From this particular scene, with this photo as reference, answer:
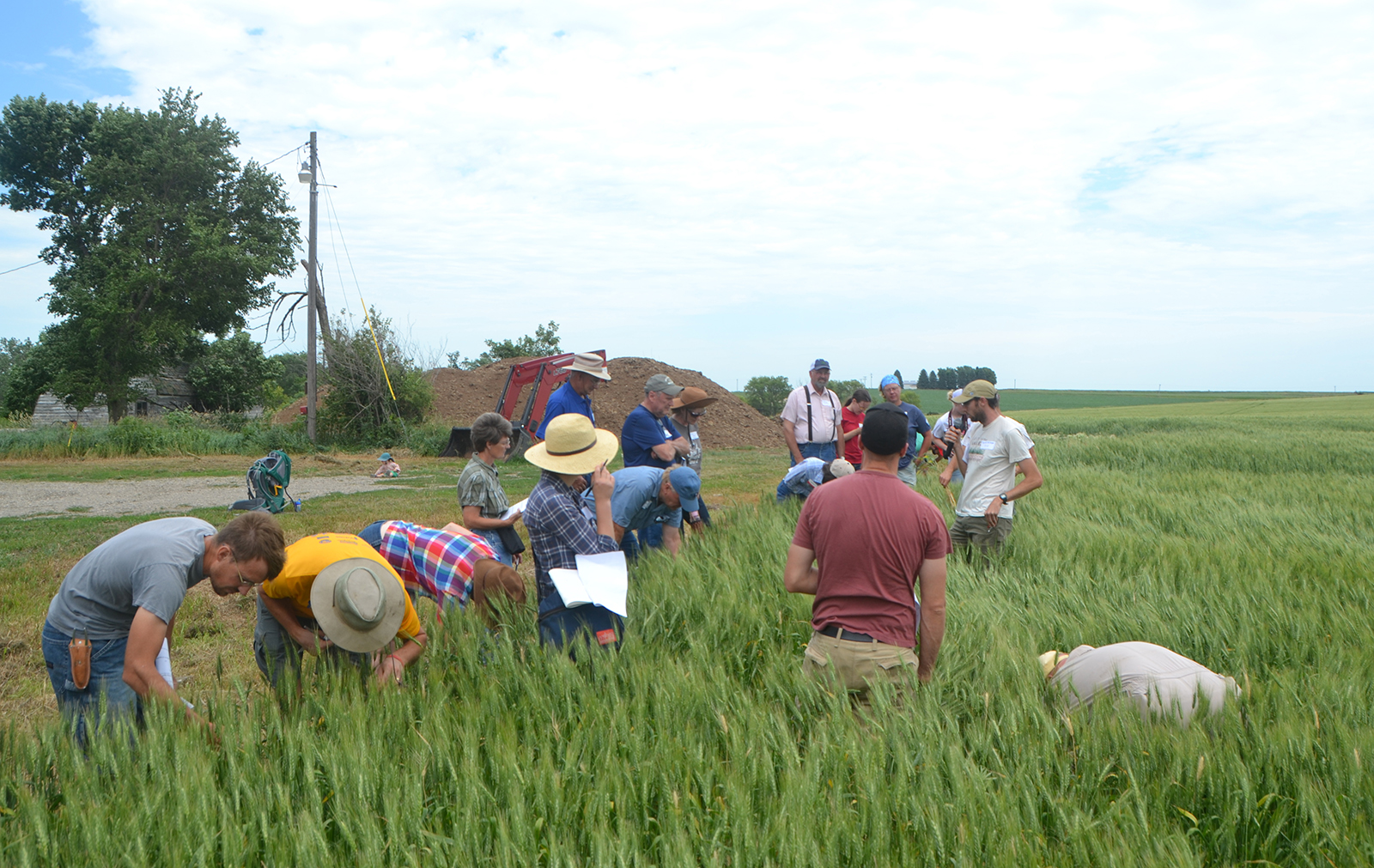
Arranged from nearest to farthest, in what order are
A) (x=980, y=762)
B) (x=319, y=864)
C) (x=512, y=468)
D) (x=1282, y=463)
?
(x=319, y=864) → (x=980, y=762) → (x=1282, y=463) → (x=512, y=468)

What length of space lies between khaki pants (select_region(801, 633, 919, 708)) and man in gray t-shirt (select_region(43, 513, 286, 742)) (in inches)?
89.7

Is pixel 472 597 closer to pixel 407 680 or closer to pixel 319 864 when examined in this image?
pixel 407 680

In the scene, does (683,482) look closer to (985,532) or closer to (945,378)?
(985,532)

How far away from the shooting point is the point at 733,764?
261cm

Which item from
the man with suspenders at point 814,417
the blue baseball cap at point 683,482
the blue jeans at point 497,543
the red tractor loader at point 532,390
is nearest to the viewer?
the blue baseball cap at point 683,482

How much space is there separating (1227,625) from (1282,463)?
1327 centimetres

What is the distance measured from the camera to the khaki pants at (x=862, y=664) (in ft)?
10.3

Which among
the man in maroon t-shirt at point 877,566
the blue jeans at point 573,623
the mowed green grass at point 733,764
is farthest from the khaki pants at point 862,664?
the blue jeans at point 573,623

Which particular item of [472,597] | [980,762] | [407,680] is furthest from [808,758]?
[472,597]

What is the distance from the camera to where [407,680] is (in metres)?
3.61

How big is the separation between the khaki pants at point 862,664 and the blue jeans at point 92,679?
2.76 meters

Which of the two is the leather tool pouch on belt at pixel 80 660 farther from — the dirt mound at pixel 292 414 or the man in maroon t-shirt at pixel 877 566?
the dirt mound at pixel 292 414

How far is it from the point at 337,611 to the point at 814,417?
5.86 m

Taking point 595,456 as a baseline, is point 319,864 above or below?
below
